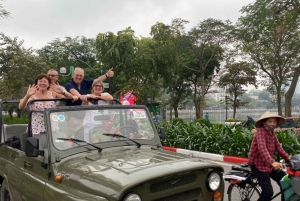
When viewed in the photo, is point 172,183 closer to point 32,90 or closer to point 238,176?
point 238,176

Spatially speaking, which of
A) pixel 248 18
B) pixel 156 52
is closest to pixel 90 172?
pixel 248 18

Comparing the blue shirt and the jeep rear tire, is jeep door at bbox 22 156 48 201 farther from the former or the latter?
the blue shirt

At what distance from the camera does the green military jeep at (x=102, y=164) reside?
3.13m

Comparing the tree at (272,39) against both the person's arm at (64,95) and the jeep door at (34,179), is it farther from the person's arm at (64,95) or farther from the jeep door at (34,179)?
the jeep door at (34,179)

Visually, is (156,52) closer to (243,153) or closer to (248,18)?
(248,18)

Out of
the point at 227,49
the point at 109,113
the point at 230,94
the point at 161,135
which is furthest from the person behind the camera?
the point at 230,94

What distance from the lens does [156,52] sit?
24.2 meters

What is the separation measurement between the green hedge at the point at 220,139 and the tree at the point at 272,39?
9792mm

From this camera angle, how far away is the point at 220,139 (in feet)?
35.6

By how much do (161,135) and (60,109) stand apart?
1.44 metres

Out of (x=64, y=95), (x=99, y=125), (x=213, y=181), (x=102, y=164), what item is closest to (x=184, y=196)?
(x=213, y=181)

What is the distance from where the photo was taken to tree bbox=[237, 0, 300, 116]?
19781mm

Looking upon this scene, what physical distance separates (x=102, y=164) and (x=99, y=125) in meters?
0.82

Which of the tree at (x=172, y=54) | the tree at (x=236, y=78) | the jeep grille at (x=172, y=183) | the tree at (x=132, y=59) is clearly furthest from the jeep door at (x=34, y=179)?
the tree at (x=236, y=78)
